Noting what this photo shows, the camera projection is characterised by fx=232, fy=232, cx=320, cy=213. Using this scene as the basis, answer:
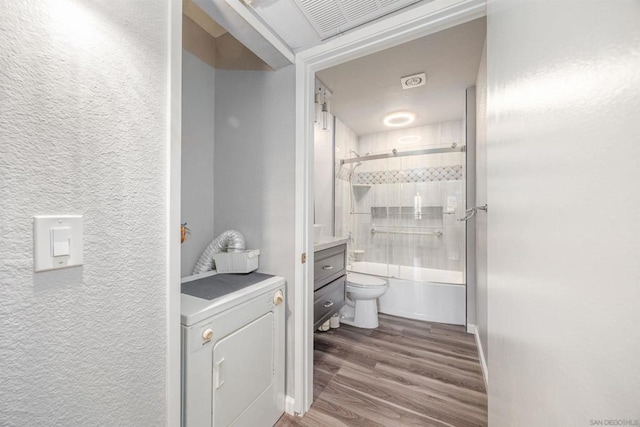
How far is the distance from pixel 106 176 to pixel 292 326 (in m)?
1.18

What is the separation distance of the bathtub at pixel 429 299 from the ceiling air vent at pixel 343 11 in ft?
8.52

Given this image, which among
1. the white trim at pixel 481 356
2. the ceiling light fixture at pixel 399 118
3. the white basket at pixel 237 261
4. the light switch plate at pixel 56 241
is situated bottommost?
the white trim at pixel 481 356

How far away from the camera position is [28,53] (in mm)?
526

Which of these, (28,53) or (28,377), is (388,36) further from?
(28,377)

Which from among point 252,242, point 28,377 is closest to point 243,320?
point 252,242

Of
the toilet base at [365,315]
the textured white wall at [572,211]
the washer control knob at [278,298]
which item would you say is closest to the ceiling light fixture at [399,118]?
the toilet base at [365,315]

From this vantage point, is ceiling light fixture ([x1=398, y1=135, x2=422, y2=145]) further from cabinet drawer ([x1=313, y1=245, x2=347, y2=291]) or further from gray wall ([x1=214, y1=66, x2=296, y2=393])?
gray wall ([x1=214, y1=66, x2=296, y2=393])

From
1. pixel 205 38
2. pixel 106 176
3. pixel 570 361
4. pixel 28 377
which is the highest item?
pixel 205 38

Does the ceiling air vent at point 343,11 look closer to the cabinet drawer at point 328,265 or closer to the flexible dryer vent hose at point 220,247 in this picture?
the flexible dryer vent hose at point 220,247

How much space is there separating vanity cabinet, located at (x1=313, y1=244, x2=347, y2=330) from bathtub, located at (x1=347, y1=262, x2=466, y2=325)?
0.95 meters

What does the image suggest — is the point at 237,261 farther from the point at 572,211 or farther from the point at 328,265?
the point at 572,211

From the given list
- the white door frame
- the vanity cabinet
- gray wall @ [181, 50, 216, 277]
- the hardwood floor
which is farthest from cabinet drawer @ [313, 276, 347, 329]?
gray wall @ [181, 50, 216, 277]

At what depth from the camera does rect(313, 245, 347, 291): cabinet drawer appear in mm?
1775

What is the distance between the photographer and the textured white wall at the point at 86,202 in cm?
51
